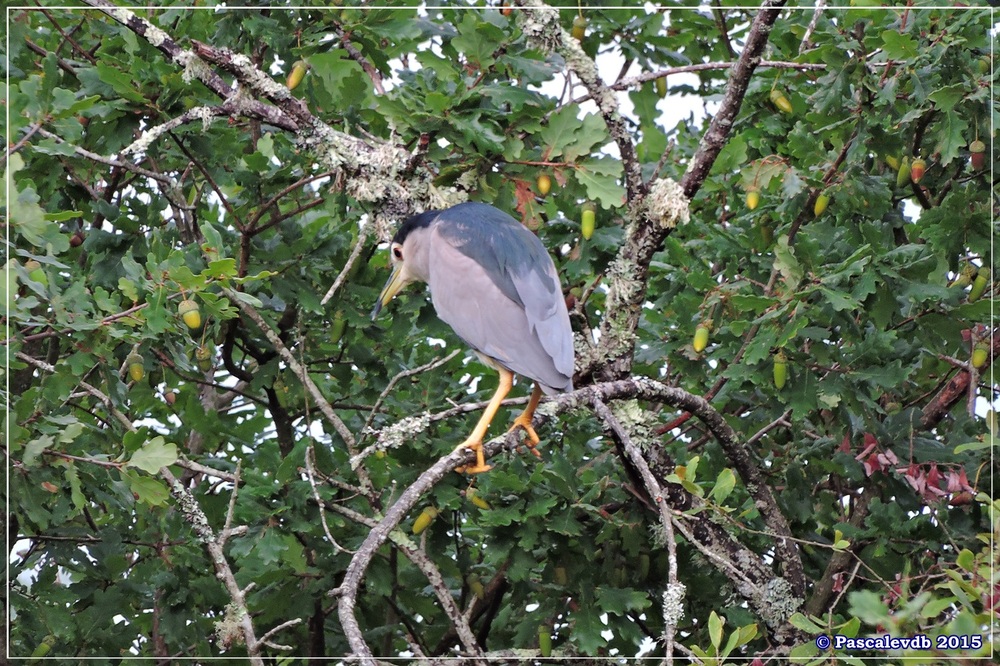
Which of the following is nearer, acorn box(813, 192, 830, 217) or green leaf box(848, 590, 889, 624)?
green leaf box(848, 590, 889, 624)

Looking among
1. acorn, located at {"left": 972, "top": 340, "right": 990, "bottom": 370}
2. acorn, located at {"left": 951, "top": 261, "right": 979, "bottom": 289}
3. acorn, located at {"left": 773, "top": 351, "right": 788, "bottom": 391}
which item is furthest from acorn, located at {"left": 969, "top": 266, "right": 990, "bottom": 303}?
acorn, located at {"left": 773, "top": 351, "right": 788, "bottom": 391}

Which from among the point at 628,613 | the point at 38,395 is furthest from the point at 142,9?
the point at 628,613

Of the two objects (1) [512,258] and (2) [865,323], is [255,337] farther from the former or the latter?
(2) [865,323]

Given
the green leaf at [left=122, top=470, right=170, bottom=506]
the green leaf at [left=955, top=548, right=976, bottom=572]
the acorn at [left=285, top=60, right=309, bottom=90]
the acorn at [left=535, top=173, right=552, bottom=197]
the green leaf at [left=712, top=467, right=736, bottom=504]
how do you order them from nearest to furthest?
the green leaf at [left=955, top=548, right=976, bottom=572]
the green leaf at [left=712, top=467, right=736, bottom=504]
the green leaf at [left=122, top=470, right=170, bottom=506]
the acorn at [left=535, top=173, right=552, bottom=197]
the acorn at [left=285, top=60, right=309, bottom=90]

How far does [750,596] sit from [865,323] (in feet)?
3.69

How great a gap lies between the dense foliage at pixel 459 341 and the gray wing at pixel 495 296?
155mm

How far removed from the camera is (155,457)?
3.20m

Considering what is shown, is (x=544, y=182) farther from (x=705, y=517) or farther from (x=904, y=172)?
(x=904, y=172)

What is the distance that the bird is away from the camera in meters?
3.55

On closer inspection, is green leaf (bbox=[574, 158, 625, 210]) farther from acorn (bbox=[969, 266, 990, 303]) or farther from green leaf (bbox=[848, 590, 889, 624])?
green leaf (bbox=[848, 590, 889, 624])

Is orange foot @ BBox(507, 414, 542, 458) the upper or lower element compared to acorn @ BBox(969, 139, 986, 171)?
lower

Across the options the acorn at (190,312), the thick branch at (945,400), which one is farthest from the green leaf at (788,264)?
the acorn at (190,312)

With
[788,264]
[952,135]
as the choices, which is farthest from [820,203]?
[788,264]

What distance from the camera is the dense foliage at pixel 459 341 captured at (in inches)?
132
